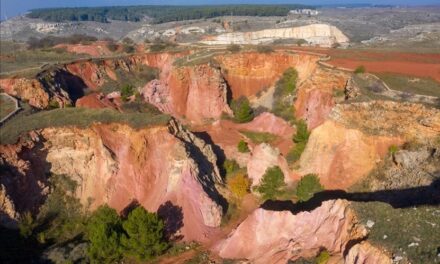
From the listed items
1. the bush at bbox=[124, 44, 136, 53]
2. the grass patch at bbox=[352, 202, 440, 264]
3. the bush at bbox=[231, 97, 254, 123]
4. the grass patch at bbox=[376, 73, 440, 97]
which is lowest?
the bush at bbox=[231, 97, 254, 123]

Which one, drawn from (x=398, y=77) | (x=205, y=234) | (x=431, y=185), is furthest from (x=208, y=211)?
(x=398, y=77)

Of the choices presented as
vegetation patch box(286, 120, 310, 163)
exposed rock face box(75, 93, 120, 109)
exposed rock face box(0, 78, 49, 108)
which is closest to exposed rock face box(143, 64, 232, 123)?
exposed rock face box(75, 93, 120, 109)

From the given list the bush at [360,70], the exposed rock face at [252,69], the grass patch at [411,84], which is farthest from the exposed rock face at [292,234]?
the exposed rock face at [252,69]

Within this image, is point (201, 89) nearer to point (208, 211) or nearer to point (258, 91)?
point (258, 91)

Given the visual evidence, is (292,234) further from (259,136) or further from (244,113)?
(244,113)

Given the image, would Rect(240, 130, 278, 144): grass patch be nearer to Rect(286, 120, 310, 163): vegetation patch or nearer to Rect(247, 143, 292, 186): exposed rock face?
Rect(286, 120, 310, 163): vegetation patch

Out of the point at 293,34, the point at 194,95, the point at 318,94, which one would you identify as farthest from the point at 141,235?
the point at 293,34
